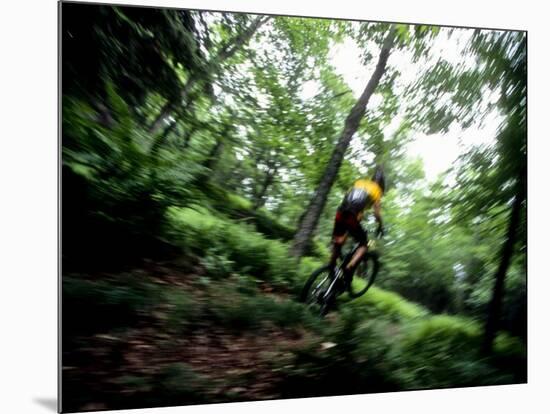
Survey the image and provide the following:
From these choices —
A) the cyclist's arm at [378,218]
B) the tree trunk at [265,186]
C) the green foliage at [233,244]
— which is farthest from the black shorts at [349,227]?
the tree trunk at [265,186]

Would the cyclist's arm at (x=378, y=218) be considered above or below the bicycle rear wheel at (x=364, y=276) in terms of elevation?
above

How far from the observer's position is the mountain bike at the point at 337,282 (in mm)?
3758

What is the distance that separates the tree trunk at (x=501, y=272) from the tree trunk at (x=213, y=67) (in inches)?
91.3

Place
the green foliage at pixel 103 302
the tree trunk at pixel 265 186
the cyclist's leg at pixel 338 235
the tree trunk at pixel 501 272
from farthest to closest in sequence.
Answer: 1. the tree trunk at pixel 501 272
2. the cyclist's leg at pixel 338 235
3. the tree trunk at pixel 265 186
4. the green foliage at pixel 103 302

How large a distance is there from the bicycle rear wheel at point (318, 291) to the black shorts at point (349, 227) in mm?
290

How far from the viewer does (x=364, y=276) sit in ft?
12.7

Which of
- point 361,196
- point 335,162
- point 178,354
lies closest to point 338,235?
point 361,196

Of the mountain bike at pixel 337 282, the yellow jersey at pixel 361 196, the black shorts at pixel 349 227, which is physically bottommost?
the mountain bike at pixel 337 282

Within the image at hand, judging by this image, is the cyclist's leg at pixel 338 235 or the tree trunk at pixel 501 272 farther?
the tree trunk at pixel 501 272

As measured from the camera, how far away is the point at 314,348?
3.70 m

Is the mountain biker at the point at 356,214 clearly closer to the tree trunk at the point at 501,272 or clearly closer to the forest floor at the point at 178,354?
the forest floor at the point at 178,354

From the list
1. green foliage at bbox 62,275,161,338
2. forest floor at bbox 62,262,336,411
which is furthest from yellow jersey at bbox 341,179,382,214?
green foliage at bbox 62,275,161,338

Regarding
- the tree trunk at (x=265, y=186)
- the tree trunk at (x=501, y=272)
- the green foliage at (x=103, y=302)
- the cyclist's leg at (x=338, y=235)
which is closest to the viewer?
the green foliage at (x=103, y=302)

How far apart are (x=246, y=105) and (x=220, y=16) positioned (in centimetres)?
59
